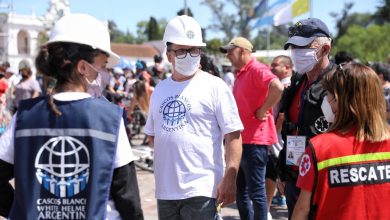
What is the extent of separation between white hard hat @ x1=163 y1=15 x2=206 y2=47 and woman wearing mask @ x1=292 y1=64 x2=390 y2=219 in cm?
120

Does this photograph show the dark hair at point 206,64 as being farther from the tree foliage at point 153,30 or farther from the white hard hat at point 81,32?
the tree foliage at point 153,30

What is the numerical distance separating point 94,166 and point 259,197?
2980 millimetres

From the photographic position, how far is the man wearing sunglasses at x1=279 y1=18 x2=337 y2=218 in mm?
3268

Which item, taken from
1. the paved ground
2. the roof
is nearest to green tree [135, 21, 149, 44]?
the roof

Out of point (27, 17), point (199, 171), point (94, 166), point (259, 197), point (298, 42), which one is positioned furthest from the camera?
point (27, 17)

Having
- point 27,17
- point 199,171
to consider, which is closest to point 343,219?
point 199,171

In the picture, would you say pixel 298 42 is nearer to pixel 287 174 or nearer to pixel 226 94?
pixel 226 94

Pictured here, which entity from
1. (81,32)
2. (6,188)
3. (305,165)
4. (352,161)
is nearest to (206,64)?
(305,165)

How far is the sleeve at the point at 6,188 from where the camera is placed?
2176mm

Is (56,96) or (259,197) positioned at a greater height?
(56,96)

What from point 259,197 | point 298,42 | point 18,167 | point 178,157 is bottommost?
point 259,197

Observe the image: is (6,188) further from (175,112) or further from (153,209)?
(153,209)

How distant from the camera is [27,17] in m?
70.0

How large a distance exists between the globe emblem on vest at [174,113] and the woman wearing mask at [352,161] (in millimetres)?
1049
